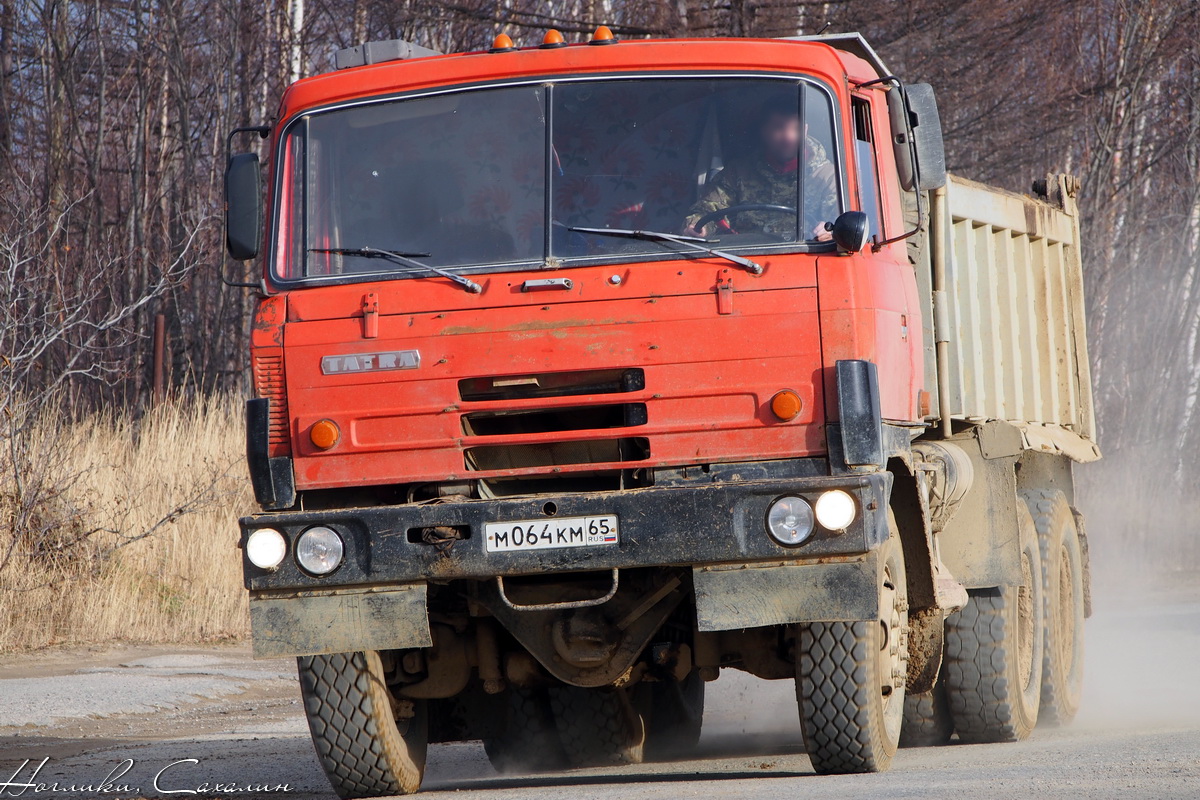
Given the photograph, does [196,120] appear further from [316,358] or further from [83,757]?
[316,358]

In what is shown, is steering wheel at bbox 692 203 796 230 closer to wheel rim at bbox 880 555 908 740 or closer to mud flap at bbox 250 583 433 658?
wheel rim at bbox 880 555 908 740

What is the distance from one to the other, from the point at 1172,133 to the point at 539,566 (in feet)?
76.0

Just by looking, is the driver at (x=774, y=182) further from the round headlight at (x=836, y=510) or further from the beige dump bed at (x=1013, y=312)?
the beige dump bed at (x=1013, y=312)

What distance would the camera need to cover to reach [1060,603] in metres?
9.02

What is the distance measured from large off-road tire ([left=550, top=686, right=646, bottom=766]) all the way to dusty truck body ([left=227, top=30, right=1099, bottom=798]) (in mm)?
905

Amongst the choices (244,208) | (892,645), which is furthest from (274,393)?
(892,645)

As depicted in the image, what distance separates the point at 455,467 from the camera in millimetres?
5582

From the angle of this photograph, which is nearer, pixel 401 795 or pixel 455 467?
pixel 455 467

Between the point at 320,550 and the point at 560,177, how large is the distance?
1.55 metres

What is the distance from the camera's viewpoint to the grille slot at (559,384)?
18.2 feet

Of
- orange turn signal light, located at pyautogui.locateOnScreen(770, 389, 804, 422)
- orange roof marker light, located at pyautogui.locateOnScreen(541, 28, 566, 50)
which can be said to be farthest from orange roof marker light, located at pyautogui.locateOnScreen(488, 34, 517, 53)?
orange turn signal light, located at pyautogui.locateOnScreen(770, 389, 804, 422)

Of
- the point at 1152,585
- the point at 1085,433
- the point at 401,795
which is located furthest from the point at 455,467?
the point at 1152,585

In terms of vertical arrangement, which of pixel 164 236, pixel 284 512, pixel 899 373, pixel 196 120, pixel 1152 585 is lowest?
pixel 1152 585

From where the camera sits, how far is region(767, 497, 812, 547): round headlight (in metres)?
5.35
